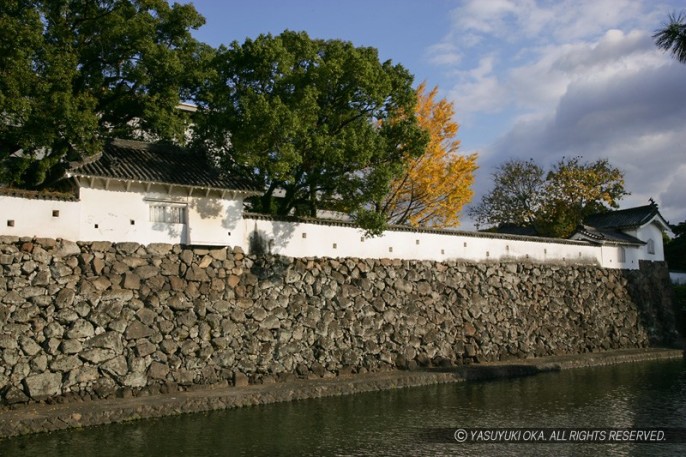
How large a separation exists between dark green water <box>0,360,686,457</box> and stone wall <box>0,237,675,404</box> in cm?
182

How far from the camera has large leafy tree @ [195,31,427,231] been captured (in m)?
15.5

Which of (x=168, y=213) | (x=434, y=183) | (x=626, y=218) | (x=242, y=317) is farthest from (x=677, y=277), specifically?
(x=168, y=213)

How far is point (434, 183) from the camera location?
2355cm

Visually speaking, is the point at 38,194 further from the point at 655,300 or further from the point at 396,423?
the point at 655,300

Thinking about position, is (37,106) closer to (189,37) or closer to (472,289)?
(189,37)

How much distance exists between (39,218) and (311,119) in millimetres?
6867

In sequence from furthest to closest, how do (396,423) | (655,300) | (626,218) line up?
(626,218), (655,300), (396,423)

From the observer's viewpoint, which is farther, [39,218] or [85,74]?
[85,74]

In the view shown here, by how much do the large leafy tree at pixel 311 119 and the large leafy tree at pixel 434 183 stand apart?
5.41m

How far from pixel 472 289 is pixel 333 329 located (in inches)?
238

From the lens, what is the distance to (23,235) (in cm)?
1341

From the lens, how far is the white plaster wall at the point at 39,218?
13281 mm

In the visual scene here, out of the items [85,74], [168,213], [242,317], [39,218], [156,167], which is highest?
[85,74]

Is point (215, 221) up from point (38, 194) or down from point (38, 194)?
down
